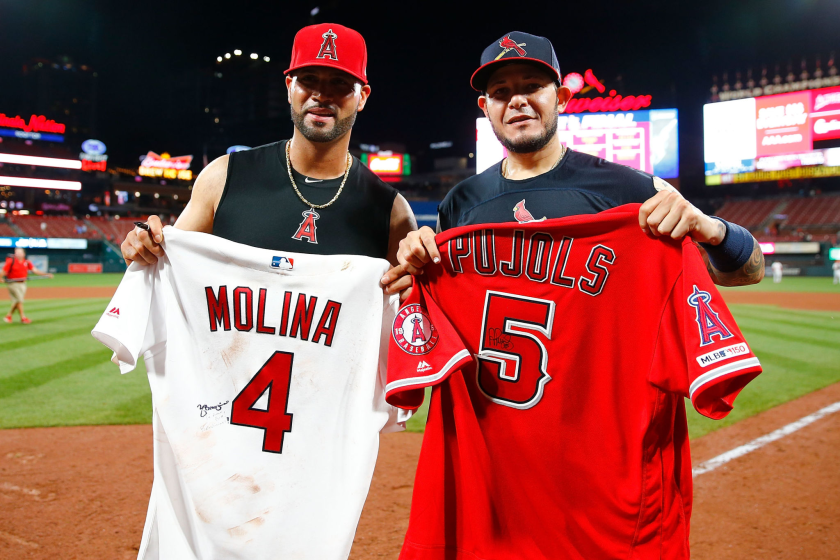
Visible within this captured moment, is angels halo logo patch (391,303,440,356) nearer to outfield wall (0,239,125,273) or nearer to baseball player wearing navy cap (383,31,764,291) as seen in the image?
baseball player wearing navy cap (383,31,764,291)

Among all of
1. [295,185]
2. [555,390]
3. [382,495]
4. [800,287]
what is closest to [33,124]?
[382,495]

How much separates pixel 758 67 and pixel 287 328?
4988cm

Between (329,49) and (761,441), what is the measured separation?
16.8 feet

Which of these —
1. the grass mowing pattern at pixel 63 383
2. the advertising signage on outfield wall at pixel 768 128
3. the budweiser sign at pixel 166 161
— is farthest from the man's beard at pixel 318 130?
the budweiser sign at pixel 166 161

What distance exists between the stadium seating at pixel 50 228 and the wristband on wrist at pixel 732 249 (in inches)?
1959

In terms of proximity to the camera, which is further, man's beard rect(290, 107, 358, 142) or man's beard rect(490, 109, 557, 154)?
man's beard rect(290, 107, 358, 142)

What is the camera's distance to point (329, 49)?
2131 mm

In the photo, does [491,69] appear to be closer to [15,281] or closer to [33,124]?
[15,281]

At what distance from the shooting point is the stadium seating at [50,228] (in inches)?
1624

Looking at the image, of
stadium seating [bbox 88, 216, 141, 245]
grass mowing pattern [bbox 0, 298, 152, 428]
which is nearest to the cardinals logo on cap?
grass mowing pattern [bbox 0, 298, 152, 428]

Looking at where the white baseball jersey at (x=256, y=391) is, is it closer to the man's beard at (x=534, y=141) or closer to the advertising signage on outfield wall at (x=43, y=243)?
the man's beard at (x=534, y=141)

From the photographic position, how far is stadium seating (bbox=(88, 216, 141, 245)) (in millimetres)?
44519

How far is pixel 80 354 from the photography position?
8.05 meters
